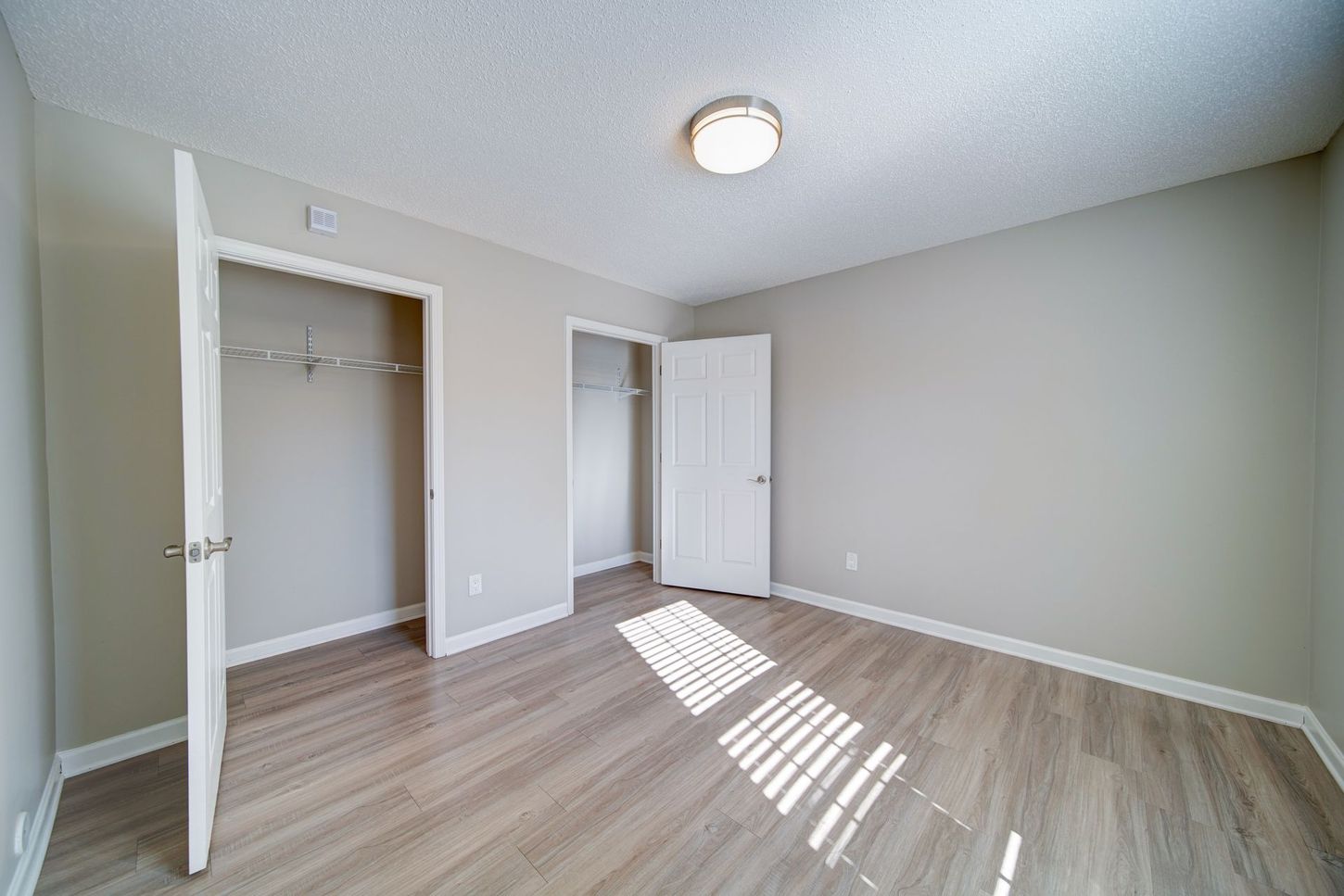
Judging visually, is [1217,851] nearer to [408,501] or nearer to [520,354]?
[520,354]

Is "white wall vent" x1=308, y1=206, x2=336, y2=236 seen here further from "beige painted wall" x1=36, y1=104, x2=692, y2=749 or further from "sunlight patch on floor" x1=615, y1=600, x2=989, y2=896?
"sunlight patch on floor" x1=615, y1=600, x2=989, y2=896

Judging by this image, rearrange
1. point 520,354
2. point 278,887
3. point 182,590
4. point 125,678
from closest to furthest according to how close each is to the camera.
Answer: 1. point 278,887
2. point 125,678
3. point 182,590
4. point 520,354

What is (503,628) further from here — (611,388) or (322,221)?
(322,221)

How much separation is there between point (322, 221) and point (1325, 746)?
4.81 meters

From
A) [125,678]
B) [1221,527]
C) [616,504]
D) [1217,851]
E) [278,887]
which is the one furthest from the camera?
[616,504]

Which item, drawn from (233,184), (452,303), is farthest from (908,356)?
(233,184)

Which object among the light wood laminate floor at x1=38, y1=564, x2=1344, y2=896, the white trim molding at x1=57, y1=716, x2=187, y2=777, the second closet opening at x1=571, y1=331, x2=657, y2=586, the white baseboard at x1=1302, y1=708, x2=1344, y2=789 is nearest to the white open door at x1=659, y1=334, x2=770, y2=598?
the second closet opening at x1=571, y1=331, x2=657, y2=586

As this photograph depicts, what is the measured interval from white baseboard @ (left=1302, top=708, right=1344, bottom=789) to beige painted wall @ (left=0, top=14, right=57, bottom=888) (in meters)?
4.10

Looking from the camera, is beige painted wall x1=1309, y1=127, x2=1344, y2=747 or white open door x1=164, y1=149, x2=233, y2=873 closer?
white open door x1=164, y1=149, x2=233, y2=873

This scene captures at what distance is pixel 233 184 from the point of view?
214 cm

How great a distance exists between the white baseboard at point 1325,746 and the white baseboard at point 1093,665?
68mm

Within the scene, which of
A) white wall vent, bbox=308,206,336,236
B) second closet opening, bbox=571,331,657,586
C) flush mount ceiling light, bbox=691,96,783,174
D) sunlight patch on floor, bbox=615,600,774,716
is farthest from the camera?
second closet opening, bbox=571,331,657,586

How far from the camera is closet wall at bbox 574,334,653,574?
448cm

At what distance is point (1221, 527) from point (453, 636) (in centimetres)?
394
